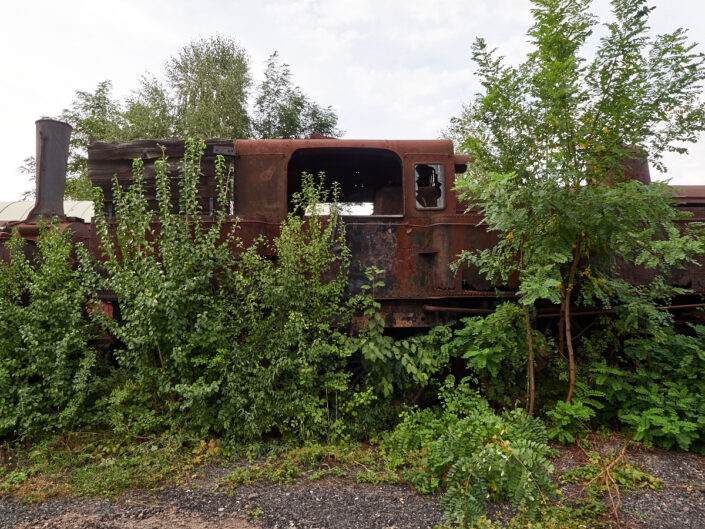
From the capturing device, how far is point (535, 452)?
120 inches

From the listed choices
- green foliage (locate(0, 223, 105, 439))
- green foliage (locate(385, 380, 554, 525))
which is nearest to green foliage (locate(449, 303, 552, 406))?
green foliage (locate(385, 380, 554, 525))

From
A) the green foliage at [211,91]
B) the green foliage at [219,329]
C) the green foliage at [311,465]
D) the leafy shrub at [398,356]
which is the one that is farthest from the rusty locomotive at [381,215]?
the green foliage at [211,91]

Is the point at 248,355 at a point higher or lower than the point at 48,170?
lower

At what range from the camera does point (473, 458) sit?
3.04 metres

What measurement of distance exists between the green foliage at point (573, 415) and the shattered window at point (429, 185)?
91.9 inches

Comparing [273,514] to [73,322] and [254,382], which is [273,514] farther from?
[73,322]

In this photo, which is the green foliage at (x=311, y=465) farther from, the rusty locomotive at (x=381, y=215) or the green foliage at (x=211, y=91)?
the green foliage at (x=211, y=91)

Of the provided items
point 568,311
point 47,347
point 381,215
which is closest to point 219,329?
point 47,347

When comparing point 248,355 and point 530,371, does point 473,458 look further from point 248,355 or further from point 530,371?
point 248,355

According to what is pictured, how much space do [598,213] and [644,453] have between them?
86.0 inches

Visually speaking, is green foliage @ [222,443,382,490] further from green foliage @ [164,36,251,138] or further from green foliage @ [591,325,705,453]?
green foliage @ [164,36,251,138]

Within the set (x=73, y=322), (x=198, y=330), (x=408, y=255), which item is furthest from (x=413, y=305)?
(x=73, y=322)

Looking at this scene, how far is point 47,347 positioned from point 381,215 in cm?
357

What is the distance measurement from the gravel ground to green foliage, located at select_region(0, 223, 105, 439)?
0.95 m
